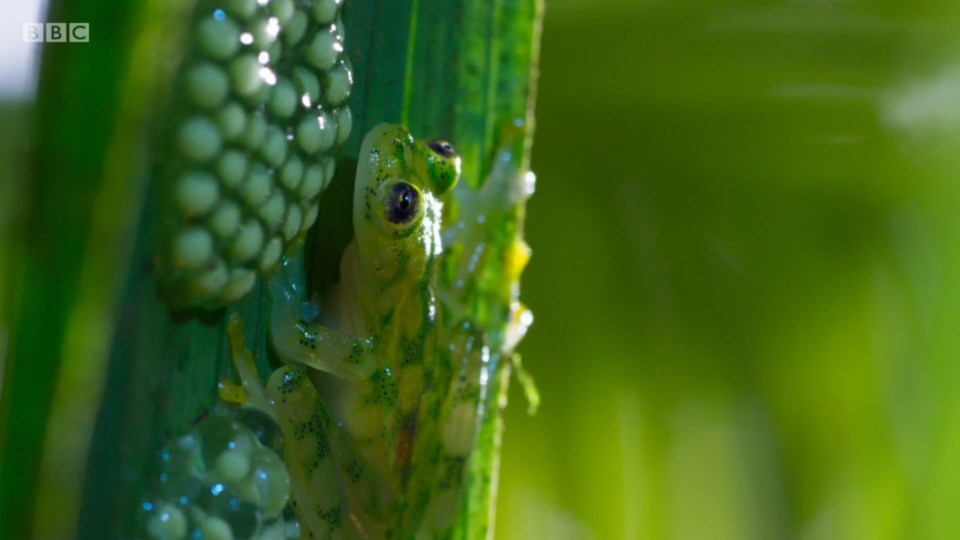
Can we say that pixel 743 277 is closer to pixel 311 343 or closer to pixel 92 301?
pixel 311 343

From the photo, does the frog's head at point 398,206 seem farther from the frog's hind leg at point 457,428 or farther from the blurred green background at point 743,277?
the blurred green background at point 743,277

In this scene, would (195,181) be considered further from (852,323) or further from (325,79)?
(852,323)

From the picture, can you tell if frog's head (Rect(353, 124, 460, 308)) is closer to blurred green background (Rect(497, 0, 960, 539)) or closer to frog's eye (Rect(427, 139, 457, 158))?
frog's eye (Rect(427, 139, 457, 158))

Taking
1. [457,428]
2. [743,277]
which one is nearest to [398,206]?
[457,428]

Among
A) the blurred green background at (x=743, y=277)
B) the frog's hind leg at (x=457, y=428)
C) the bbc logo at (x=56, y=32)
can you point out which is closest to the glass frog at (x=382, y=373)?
the frog's hind leg at (x=457, y=428)

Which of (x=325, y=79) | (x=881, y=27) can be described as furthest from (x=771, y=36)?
(x=325, y=79)

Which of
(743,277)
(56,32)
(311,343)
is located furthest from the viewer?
(743,277)

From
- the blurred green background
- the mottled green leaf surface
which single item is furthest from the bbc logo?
the blurred green background
